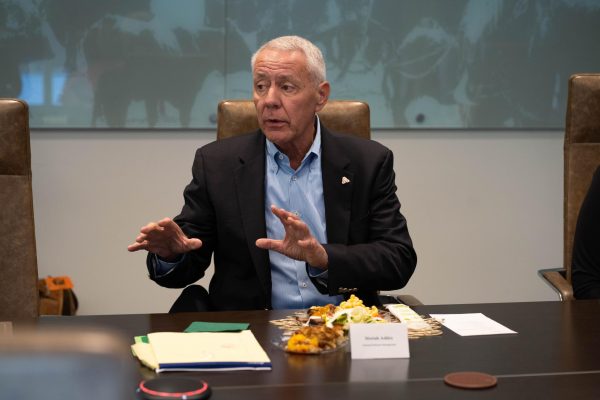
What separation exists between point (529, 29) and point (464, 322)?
8.70ft

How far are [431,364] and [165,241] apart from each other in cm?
90

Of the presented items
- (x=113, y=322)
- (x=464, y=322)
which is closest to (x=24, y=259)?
(x=113, y=322)

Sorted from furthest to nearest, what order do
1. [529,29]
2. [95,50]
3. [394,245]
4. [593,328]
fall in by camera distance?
[529,29], [95,50], [394,245], [593,328]

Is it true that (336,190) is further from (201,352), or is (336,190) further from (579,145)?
(201,352)

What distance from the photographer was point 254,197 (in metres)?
2.58

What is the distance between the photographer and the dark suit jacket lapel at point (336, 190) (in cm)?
258

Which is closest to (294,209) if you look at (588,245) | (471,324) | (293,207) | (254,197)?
(293,207)

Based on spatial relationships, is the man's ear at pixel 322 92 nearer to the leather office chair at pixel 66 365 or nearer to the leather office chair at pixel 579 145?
the leather office chair at pixel 579 145

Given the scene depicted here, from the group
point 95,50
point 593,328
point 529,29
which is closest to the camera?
point 593,328

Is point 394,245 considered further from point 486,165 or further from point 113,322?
point 486,165

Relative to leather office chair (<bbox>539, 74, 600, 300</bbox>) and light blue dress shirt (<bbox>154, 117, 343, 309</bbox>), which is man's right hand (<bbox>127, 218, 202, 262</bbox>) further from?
leather office chair (<bbox>539, 74, 600, 300</bbox>)

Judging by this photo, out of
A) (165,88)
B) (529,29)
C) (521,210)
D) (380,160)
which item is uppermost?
(529,29)

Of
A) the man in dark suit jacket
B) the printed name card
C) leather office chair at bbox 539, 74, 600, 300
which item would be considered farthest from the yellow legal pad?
leather office chair at bbox 539, 74, 600, 300

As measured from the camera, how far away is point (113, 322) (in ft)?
6.44
